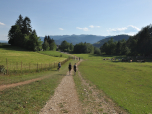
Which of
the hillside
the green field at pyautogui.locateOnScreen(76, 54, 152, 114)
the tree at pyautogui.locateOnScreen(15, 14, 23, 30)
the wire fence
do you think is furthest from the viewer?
the tree at pyautogui.locateOnScreen(15, 14, 23, 30)

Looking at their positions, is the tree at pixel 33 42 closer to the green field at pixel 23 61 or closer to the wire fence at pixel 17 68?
the green field at pixel 23 61

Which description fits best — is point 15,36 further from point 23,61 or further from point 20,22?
point 23,61

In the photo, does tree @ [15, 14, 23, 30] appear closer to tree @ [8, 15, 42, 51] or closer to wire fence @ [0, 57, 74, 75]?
tree @ [8, 15, 42, 51]

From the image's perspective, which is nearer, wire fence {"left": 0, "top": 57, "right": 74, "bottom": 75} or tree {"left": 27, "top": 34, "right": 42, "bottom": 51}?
wire fence {"left": 0, "top": 57, "right": 74, "bottom": 75}

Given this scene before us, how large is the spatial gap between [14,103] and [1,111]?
1.34 m

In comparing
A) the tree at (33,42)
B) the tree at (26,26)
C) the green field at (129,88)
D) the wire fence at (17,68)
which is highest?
the tree at (26,26)

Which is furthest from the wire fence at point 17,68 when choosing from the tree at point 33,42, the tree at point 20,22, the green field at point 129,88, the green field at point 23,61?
the tree at point 20,22

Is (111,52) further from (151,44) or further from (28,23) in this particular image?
(28,23)

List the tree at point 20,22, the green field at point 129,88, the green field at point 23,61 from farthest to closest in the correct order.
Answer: the tree at point 20,22 → the green field at point 23,61 → the green field at point 129,88

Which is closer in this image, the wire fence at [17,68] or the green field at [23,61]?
the wire fence at [17,68]

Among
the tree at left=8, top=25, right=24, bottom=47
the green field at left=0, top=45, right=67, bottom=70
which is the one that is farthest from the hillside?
the tree at left=8, top=25, right=24, bottom=47

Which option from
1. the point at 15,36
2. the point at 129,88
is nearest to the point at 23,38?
the point at 15,36

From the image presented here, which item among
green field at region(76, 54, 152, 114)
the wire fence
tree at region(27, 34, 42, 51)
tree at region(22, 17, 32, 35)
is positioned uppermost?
tree at region(22, 17, 32, 35)

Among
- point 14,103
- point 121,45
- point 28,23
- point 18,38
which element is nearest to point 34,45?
point 18,38
